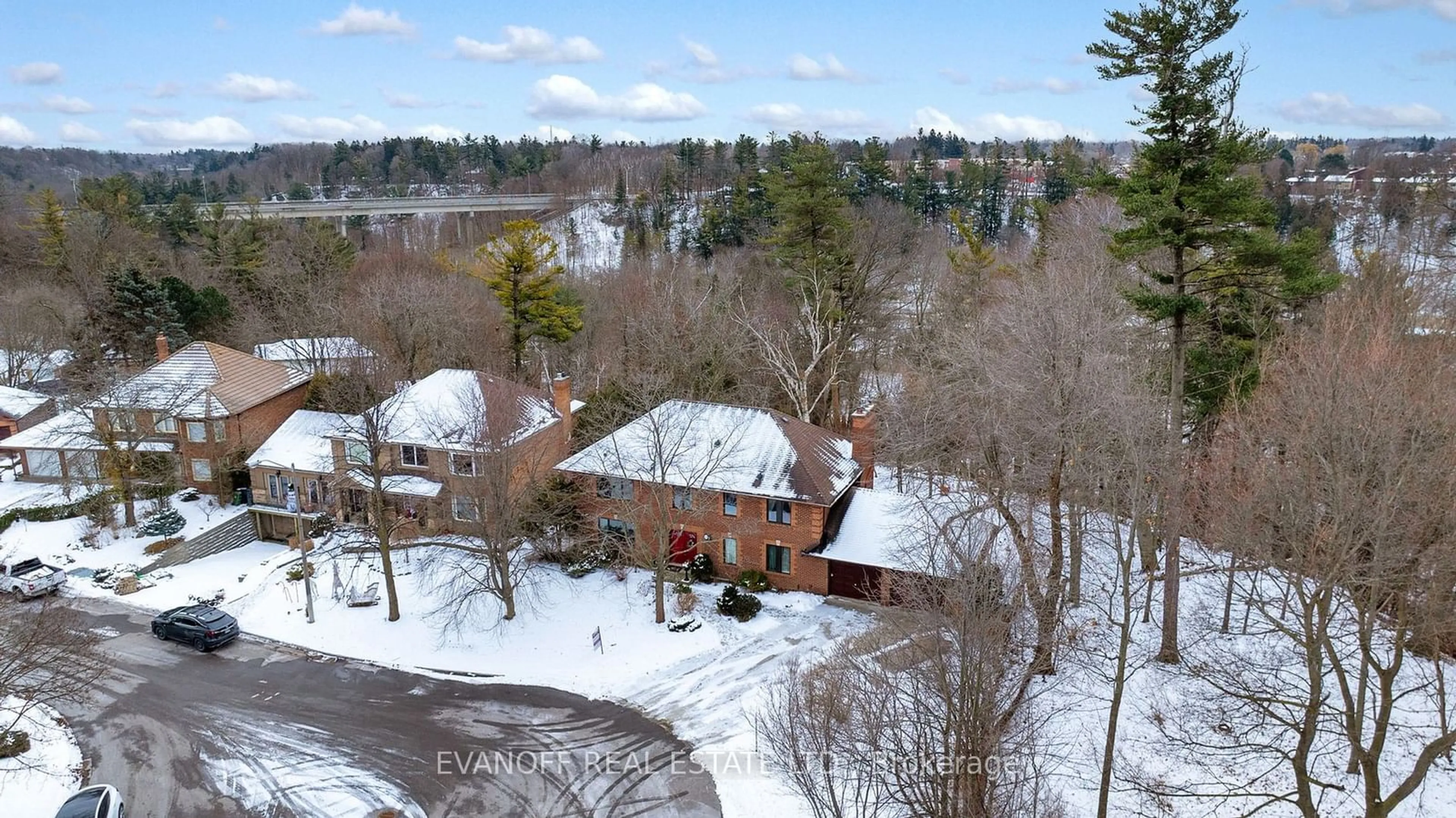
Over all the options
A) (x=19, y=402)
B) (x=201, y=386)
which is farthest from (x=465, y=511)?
(x=19, y=402)

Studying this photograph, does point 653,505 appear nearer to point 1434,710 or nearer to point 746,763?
point 746,763

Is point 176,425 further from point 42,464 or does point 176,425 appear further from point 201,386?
point 42,464

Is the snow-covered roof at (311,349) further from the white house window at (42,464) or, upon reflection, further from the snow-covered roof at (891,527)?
the snow-covered roof at (891,527)

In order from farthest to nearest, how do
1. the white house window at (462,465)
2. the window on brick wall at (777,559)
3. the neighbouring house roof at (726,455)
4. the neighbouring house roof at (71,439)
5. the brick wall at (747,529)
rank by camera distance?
the neighbouring house roof at (71,439), the window on brick wall at (777,559), the white house window at (462,465), the brick wall at (747,529), the neighbouring house roof at (726,455)

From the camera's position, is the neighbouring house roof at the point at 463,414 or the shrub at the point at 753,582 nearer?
the neighbouring house roof at the point at 463,414

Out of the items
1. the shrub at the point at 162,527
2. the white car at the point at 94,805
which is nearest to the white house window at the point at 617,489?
the white car at the point at 94,805

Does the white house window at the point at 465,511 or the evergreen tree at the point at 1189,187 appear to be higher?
the evergreen tree at the point at 1189,187

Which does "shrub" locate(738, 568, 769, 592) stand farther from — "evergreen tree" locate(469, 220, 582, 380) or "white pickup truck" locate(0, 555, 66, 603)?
"white pickup truck" locate(0, 555, 66, 603)

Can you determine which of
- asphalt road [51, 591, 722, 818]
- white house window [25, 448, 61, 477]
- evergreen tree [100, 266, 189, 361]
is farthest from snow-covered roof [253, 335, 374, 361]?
asphalt road [51, 591, 722, 818]
